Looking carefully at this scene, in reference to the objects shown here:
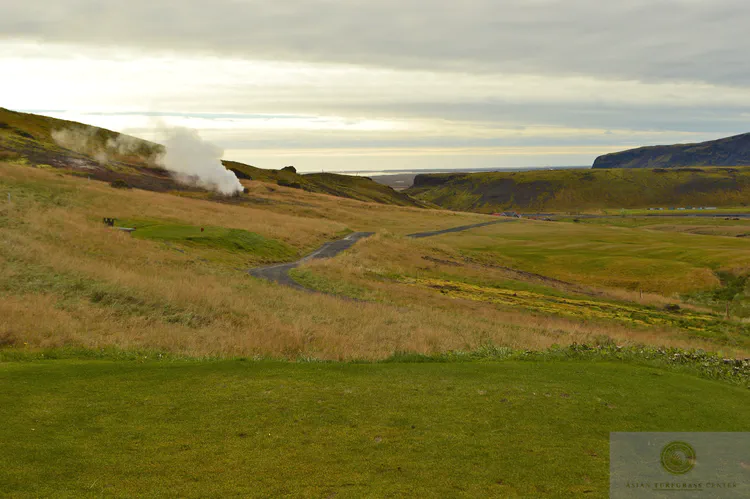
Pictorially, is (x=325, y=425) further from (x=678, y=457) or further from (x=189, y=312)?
(x=189, y=312)

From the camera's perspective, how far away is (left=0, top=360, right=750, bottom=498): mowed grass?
7887mm

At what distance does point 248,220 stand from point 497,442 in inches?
2898

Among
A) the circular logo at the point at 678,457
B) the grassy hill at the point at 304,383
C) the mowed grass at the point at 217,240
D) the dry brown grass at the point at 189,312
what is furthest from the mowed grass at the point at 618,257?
the circular logo at the point at 678,457

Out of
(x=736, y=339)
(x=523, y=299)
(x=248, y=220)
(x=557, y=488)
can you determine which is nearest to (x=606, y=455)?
(x=557, y=488)

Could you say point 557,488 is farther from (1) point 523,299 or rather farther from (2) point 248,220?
(2) point 248,220

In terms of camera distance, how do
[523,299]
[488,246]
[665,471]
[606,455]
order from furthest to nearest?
[488,246]
[523,299]
[606,455]
[665,471]

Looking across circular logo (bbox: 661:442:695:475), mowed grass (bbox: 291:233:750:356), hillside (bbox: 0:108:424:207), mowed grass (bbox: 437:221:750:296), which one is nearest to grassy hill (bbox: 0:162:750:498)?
mowed grass (bbox: 291:233:750:356)

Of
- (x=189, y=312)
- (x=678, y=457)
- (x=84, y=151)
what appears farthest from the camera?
(x=84, y=151)

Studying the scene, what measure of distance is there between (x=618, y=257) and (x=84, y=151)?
144659 millimetres

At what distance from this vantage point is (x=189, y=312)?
920 inches

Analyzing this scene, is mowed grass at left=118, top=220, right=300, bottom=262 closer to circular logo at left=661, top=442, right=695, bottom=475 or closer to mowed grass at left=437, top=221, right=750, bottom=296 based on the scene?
mowed grass at left=437, top=221, right=750, bottom=296

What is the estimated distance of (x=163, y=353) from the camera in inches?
641

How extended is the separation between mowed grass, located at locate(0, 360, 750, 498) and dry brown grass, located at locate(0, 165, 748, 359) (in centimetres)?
349

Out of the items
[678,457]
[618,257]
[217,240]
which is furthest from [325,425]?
[618,257]
